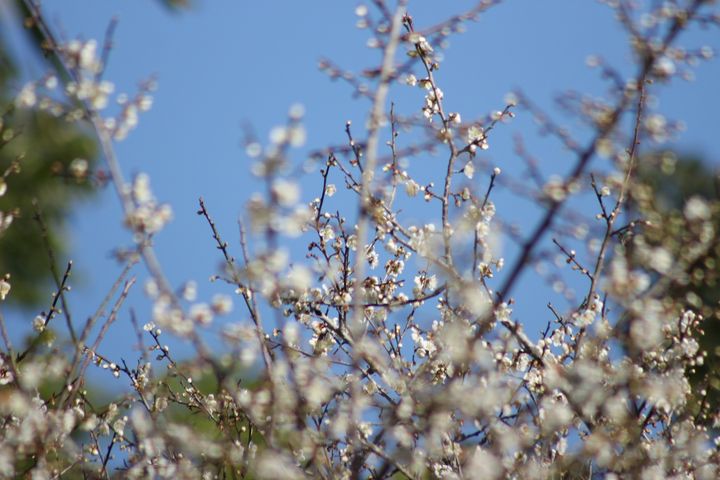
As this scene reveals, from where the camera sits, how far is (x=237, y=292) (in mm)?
3029

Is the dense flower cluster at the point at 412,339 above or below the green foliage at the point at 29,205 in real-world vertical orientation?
below

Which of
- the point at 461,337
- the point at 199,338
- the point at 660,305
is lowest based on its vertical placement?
the point at 199,338

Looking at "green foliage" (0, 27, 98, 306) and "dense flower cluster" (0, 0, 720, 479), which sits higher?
"green foliage" (0, 27, 98, 306)

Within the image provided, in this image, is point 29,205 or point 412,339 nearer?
point 412,339

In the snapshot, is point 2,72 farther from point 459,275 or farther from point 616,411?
point 616,411

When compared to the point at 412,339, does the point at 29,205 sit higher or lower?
higher

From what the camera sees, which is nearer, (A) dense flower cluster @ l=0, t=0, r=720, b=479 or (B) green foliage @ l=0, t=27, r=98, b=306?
(A) dense flower cluster @ l=0, t=0, r=720, b=479

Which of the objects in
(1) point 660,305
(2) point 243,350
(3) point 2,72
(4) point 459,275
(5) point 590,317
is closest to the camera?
(2) point 243,350

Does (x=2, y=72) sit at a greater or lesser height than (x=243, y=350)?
greater

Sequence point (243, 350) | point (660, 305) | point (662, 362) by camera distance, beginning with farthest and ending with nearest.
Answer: point (662, 362) → point (660, 305) → point (243, 350)

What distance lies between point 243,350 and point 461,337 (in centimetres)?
67

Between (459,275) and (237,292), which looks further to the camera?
(237,292)

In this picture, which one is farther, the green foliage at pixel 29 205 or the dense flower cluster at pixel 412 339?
the green foliage at pixel 29 205

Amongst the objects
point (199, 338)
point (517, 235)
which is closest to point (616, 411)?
point (517, 235)
